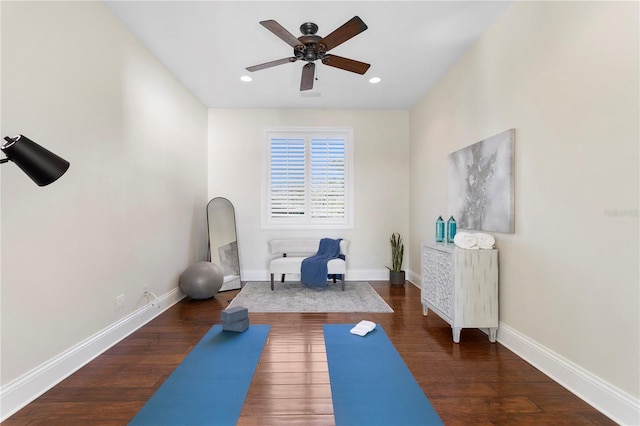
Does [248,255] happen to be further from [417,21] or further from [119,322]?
[417,21]

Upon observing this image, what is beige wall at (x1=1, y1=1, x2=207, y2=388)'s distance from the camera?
1.78m

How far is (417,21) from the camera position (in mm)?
2699

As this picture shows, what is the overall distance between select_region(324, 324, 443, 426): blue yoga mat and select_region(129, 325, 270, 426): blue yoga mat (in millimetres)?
628

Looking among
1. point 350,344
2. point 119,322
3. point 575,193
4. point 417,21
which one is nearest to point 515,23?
point 417,21

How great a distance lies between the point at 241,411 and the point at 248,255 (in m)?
3.45

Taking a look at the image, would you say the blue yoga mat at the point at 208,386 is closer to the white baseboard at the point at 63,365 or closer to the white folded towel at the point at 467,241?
the white baseboard at the point at 63,365

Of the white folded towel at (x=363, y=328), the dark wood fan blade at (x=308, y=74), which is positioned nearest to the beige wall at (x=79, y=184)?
the dark wood fan blade at (x=308, y=74)

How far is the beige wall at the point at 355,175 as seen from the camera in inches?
198

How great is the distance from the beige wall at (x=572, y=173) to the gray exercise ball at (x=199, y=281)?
331 cm

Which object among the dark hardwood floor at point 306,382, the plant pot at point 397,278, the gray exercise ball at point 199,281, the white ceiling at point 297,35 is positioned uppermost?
the white ceiling at point 297,35

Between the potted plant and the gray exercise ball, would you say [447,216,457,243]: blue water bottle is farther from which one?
the gray exercise ball

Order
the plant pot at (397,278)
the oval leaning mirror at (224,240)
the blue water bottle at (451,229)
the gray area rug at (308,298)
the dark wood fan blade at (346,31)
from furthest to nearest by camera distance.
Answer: the plant pot at (397,278) < the oval leaning mirror at (224,240) < the gray area rug at (308,298) < the blue water bottle at (451,229) < the dark wood fan blade at (346,31)

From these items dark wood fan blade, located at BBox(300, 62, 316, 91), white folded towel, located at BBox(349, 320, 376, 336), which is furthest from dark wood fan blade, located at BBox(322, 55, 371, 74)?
white folded towel, located at BBox(349, 320, 376, 336)

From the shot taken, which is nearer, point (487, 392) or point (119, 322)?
point (487, 392)
